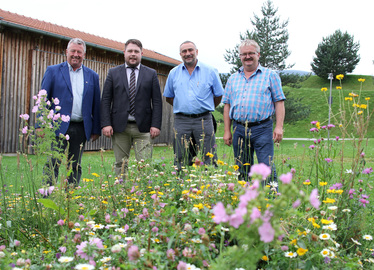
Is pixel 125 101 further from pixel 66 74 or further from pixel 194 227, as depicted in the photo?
pixel 194 227

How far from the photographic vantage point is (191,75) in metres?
4.43

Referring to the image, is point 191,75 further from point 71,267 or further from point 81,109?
point 71,267

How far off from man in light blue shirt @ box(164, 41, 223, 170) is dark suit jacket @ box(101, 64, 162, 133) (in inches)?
10.9

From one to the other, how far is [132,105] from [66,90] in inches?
30.3

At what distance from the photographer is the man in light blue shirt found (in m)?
4.33

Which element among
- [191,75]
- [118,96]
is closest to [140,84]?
[118,96]

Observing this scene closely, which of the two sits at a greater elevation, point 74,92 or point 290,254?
point 74,92

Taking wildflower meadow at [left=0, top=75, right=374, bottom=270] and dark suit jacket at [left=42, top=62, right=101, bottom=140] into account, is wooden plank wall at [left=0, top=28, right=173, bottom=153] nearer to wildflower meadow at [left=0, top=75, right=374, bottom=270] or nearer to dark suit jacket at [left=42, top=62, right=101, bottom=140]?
dark suit jacket at [left=42, top=62, right=101, bottom=140]

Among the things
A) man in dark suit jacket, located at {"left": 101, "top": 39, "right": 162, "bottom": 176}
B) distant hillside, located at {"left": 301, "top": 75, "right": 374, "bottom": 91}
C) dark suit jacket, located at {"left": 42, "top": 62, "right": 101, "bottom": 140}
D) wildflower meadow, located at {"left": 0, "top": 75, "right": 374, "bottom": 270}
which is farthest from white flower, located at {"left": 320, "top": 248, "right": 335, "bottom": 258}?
distant hillside, located at {"left": 301, "top": 75, "right": 374, "bottom": 91}

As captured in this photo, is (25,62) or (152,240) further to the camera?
Answer: (25,62)

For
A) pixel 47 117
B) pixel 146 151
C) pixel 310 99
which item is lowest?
pixel 146 151

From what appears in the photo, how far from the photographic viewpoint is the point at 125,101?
166 inches

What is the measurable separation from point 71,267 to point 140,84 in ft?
9.42

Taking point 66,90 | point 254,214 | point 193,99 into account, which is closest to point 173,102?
point 193,99
